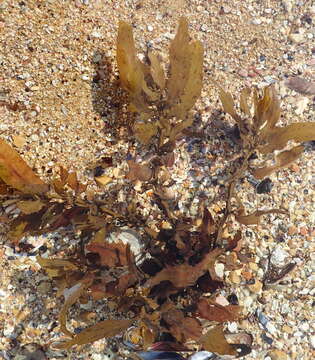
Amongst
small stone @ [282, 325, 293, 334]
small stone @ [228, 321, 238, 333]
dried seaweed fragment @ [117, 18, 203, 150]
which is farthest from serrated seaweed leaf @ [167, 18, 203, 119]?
small stone @ [282, 325, 293, 334]

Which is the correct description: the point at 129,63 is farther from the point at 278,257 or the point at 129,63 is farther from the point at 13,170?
the point at 278,257

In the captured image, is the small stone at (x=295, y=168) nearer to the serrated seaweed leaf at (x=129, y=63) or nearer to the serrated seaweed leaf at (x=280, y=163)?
the serrated seaweed leaf at (x=280, y=163)

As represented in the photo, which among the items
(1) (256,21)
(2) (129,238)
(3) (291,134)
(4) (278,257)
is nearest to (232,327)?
(4) (278,257)

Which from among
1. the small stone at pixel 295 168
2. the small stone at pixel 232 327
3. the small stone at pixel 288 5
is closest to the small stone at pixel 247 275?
the small stone at pixel 232 327

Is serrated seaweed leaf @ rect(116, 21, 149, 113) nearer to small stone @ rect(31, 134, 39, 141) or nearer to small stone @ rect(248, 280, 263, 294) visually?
Result: small stone @ rect(31, 134, 39, 141)

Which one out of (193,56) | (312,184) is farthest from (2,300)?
(312,184)

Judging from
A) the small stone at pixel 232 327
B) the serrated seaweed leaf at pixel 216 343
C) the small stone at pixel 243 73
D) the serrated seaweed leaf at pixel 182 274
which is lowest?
the small stone at pixel 232 327

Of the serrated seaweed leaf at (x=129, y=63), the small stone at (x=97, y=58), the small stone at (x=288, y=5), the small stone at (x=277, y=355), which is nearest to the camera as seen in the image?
the serrated seaweed leaf at (x=129, y=63)

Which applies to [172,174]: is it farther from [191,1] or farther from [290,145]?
[191,1]
